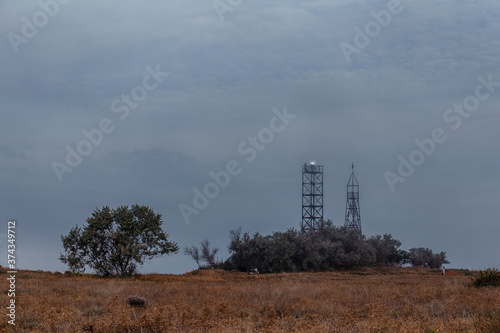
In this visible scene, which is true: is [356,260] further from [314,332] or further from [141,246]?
[314,332]

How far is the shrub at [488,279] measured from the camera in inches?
1008

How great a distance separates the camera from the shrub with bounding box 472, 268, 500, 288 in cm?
2561

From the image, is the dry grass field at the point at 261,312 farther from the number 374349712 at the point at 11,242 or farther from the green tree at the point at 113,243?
the green tree at the point at 113,243

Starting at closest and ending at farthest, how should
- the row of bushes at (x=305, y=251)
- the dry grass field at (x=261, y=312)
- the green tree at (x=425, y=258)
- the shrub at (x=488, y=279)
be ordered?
the dry grass field at (x=261, y=312) → the shrub at (x=488, y=279) → the row of bushes at (x=305, y=251) → the green tree at (x=425, y=258)

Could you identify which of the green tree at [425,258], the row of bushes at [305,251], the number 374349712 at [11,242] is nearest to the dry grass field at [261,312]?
the number 374349712 at [11,242]

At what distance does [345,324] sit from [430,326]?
2209 millimetres

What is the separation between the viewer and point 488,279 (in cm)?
2594

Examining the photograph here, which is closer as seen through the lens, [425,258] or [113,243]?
[113,243]

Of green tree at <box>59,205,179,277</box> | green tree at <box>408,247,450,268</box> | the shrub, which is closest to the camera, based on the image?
the shrub

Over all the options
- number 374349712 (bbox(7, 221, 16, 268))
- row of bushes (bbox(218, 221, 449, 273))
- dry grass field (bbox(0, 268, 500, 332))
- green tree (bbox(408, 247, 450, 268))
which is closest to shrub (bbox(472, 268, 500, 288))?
dry grass field (bbox(0, 268, 500, 332))

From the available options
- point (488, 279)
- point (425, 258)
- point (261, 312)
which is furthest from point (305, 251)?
point (261, 312)

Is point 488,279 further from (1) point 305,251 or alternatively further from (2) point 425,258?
(2) point 425,258

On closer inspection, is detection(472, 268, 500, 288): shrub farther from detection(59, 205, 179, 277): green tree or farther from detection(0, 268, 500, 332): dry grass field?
detection(59, 205, 179, 277): green tree

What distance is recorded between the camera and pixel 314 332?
40.3ft
